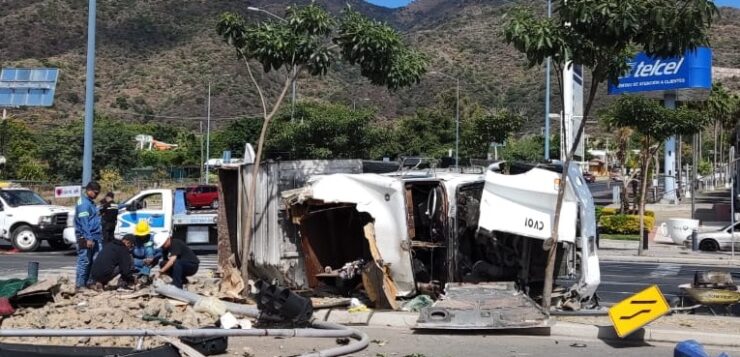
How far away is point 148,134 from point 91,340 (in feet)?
270

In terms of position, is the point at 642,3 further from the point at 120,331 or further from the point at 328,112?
the point at 328,112

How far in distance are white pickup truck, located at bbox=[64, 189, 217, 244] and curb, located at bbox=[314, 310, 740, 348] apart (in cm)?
1093

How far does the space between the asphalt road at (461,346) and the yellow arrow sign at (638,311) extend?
28 centimetres

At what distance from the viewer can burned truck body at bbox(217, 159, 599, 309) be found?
11945mm

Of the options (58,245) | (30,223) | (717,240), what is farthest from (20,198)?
(717,240)

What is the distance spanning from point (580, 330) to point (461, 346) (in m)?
1.69

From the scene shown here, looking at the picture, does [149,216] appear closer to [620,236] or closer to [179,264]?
[179,264]

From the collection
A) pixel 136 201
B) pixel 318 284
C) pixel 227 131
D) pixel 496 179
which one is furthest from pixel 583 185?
pixel 227 131

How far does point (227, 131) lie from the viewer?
78.1 m

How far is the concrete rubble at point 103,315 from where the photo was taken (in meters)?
9.61

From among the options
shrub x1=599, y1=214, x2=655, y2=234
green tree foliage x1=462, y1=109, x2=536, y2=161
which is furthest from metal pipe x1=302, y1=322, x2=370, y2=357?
green tree foliage x1=462, y1=109, x2=536, y2=161

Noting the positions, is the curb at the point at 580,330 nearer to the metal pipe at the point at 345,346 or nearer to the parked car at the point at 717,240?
the metal pipe at the point at 345,346

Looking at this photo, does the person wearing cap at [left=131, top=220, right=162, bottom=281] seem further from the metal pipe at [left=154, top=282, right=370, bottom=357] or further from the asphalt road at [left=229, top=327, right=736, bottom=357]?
the asphalt road at [left=229, top=327, right=736, bottom=357]

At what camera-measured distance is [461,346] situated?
10289mm
